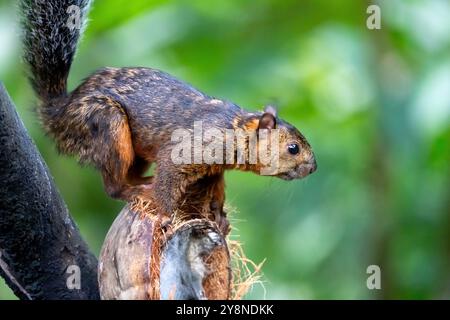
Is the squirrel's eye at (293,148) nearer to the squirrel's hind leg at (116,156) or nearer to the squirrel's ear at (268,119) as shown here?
the squirrel's ear at (268,119)

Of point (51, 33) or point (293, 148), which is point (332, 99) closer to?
point (293, 148)

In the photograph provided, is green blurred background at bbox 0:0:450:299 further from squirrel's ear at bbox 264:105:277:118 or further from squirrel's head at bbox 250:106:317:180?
squirrel's ear at bbox 264:105:277:118

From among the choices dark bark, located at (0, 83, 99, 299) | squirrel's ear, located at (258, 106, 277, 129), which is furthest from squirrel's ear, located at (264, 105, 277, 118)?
dark bark, located at (0, 83, 99, 299)

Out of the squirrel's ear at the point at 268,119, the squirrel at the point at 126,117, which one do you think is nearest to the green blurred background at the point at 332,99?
the squirrel at the point at 126,117

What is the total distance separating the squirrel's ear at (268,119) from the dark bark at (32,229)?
118cm

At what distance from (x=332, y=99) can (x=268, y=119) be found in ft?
4.79

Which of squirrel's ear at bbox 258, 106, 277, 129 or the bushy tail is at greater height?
the bushy tail

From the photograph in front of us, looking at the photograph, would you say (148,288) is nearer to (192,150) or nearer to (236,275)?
(236,275)

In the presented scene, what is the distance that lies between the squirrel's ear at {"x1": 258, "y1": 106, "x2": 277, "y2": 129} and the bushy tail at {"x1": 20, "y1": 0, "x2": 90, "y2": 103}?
1.07m

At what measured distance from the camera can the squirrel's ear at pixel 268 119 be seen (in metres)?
4.41

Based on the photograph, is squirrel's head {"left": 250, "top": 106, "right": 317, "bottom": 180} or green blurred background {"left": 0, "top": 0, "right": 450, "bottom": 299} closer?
squirrel's head {"left": 250, "top": 106, "right": 317, "bottom": 180}

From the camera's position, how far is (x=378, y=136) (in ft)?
17.5

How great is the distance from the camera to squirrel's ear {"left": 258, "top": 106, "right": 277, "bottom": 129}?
4.41 metres
